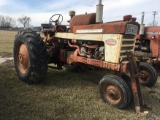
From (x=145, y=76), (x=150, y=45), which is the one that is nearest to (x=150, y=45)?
(x=150, y=45)

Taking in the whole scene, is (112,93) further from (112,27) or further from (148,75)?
(148,75)

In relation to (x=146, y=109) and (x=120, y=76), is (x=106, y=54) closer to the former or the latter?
(x=120, y=76)

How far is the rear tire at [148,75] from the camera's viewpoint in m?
5.63

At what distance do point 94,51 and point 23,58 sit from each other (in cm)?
187

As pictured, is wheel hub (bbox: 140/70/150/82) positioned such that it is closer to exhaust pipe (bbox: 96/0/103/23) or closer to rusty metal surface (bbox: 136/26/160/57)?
rusty metal surface (bbox: 136/26/160/57)

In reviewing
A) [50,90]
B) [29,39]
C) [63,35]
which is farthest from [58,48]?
[50,90]

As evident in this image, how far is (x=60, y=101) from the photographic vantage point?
4227 millimetres

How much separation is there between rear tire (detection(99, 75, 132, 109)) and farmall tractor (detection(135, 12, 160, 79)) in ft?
10.8

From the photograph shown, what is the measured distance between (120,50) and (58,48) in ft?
7.09

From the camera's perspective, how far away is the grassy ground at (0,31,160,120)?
144 inches

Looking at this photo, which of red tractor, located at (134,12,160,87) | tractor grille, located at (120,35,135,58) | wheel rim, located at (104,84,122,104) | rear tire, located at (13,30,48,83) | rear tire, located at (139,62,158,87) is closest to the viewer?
wheel rim, located at (104,84,122,104)

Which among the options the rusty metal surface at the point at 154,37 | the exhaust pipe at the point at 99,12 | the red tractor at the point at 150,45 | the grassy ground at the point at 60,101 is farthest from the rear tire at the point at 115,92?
the rusty metal surface at the point at 154,37

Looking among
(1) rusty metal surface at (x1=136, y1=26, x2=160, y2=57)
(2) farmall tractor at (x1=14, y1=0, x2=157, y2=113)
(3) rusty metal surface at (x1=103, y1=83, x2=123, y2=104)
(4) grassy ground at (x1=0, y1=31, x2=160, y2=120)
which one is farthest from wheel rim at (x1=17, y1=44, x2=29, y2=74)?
(1) rusty metal surface at (x1=136, y1=26, x2=160, y2=57)

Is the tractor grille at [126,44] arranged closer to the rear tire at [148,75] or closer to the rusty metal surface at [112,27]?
the rusty metal surface at [112,27]
